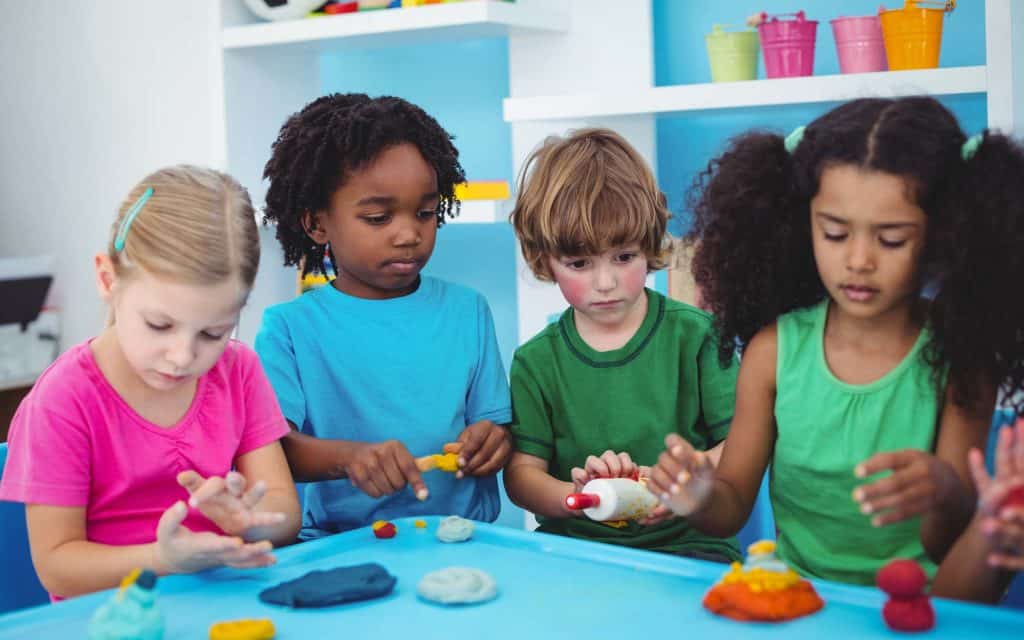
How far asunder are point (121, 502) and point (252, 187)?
149 centimetres

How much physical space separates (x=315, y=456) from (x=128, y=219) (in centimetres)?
39

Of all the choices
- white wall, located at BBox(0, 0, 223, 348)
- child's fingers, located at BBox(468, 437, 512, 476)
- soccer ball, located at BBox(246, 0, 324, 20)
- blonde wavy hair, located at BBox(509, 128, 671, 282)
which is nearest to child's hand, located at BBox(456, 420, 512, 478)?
child's fingers, located at BBox(468, 437, 512, 476)

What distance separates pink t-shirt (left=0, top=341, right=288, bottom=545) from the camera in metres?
1.19

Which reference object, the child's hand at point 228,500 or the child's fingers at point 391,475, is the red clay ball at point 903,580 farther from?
the child's fingers at point 391,475

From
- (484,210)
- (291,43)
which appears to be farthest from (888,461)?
(291,43)

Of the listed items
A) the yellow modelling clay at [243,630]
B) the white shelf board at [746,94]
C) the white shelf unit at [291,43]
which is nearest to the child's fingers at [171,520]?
the yellow modelling clay at [243,630]

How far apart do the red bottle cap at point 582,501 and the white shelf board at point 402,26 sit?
125 cm

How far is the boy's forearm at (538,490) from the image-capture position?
4.78 feet

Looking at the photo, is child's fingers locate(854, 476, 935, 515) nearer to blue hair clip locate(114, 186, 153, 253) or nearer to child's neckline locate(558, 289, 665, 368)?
child's neckline locate(558, 289, 665, 368)

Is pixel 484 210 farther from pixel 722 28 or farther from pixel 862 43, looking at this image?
pixel 862 43

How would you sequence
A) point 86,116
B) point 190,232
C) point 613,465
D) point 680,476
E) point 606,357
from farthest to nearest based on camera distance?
1. point 86,116
2. point 606,357
3. point 613,465
4. point 190,232
5. point 680,476

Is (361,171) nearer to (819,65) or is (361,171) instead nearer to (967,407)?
(967,407)

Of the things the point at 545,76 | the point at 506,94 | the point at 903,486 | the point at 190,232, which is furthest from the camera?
the point at 506,94

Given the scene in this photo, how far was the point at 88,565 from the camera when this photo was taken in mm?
1144
